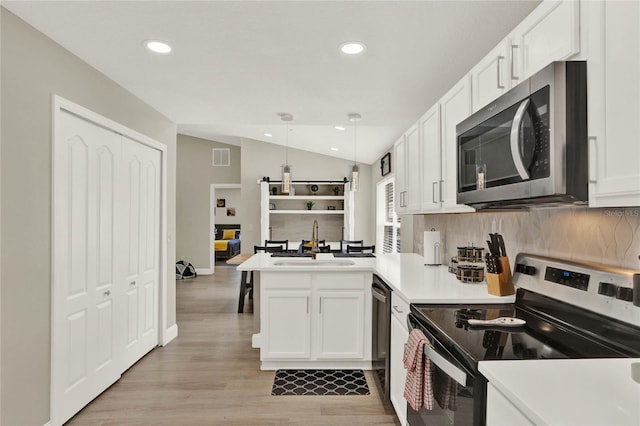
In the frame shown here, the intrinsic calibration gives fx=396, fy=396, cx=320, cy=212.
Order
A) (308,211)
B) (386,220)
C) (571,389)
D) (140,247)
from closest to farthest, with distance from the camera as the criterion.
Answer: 1. (571,389)
2. (140,247)
3. (386,220)
4. (308,211)

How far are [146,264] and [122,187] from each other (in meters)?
0.85

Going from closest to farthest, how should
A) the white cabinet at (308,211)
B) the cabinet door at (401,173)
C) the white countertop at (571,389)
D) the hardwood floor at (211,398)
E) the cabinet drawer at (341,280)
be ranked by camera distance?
the white countertop at (571,389) → the hardwood floor at (211,398) → the cabinet drawer at (341,280) → the cabinet door at (401,173) → the white cabinet at (308,211)

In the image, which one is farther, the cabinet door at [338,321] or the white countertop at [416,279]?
the cabinet door at [338,321]

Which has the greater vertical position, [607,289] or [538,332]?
[607,289]

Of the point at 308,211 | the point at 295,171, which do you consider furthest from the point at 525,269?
the point at 295,171

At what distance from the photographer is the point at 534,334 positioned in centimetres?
152

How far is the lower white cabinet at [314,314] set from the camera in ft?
10.9

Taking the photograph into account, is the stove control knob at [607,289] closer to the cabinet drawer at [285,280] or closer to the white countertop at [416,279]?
the white countertop at [416,279]

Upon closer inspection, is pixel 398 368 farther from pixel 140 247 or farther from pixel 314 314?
Result: pixel 140 247

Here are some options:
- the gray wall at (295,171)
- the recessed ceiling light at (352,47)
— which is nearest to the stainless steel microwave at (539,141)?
the recessed ceiling light at (352,47)

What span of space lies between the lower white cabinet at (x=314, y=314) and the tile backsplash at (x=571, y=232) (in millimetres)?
1105

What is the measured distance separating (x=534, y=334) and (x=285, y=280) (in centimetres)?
211

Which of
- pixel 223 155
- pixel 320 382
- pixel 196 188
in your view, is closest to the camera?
pixel 320 382

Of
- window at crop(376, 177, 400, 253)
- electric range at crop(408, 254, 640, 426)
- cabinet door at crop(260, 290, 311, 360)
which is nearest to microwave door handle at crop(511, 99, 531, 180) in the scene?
electric range at crop(408, 254, 640, 426)
